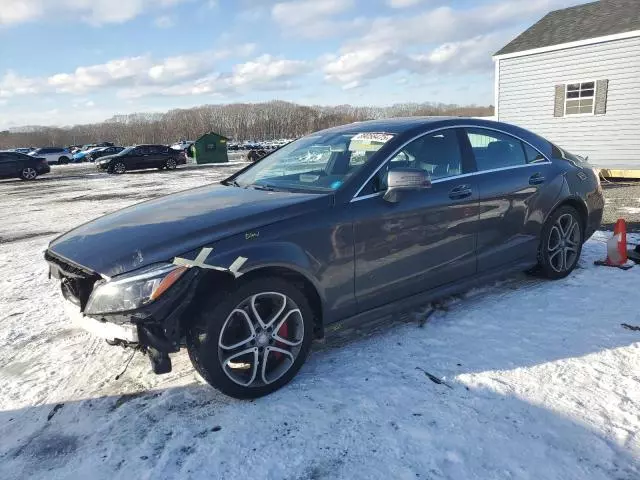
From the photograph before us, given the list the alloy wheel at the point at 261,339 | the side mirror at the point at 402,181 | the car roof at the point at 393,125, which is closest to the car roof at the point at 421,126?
the car roof at the point at 393,125

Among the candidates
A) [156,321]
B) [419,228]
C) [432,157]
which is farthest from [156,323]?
[432,157]

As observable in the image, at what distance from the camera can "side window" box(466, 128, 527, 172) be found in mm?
4094

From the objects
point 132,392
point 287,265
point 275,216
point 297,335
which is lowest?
point 132,392

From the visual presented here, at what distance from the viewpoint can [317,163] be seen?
3.80 m

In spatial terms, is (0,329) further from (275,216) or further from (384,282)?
(384,282)

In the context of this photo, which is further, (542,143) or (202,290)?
(542,143)

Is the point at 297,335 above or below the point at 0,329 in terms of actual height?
above

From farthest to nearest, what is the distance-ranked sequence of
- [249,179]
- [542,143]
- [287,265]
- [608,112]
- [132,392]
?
[608,112] < [542,143] < [249,179] < [132,392] < [287,265]

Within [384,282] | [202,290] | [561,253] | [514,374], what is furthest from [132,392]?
[561,253]

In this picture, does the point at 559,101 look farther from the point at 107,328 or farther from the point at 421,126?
the point at 107,328

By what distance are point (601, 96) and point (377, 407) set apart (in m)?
12.4

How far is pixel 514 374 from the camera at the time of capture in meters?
3.10

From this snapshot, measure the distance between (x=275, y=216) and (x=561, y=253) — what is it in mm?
3136

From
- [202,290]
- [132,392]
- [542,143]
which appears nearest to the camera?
[202,290]
